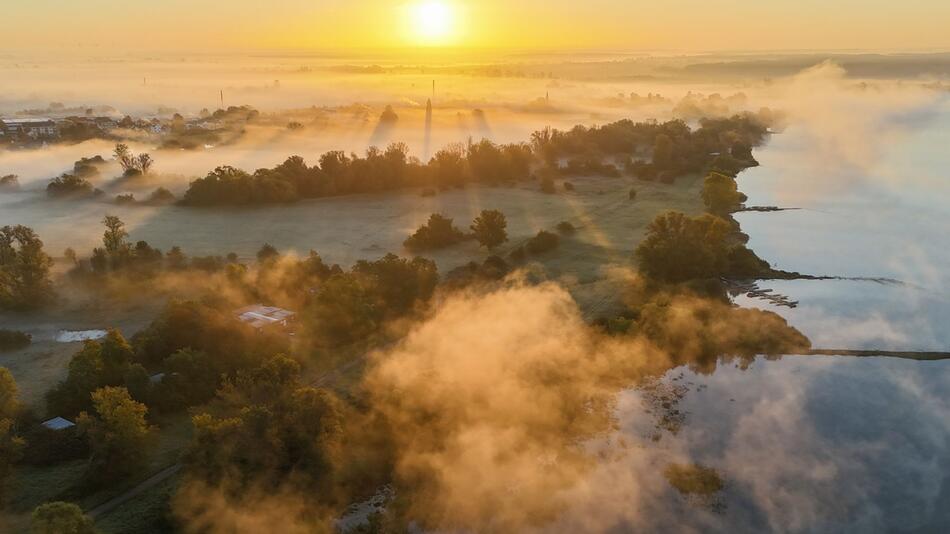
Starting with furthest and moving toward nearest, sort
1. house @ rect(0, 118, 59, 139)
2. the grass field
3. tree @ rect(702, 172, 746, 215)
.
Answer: house @ rect(0, 118, 59, 139) < tree @ rect(702, 172, 746, 215) < the grass field

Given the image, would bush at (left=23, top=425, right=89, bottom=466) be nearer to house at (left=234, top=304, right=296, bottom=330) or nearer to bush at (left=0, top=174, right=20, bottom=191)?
house at (left=234, top=304, right=296, bottom=330)

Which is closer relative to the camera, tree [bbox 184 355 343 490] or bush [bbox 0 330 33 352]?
tree [bbox 184 355 343 490]

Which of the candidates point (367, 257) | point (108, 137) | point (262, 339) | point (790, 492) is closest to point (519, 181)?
point (367, 257)

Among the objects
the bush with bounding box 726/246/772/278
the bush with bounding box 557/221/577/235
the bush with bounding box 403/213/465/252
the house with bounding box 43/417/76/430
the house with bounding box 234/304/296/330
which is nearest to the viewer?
the house with bounding box 43/417/76/430

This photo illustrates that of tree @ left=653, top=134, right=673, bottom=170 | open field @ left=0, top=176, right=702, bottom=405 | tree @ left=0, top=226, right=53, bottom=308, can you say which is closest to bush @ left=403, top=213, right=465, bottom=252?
open field @ left=0, top=176, right=702, bottom=405

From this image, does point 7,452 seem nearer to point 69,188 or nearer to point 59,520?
point 59,520

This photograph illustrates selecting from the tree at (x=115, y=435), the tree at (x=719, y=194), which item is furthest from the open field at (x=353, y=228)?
the tree at (x=115, y=435)

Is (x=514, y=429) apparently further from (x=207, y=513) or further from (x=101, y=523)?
(x=101, y=523)
